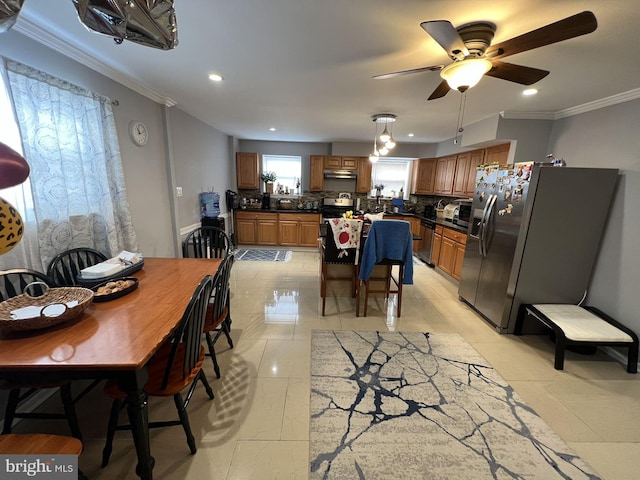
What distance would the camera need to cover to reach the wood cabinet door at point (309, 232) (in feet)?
18.3

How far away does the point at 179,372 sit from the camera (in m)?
1.41

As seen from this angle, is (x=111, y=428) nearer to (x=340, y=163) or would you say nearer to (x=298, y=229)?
(x=298, y=229)

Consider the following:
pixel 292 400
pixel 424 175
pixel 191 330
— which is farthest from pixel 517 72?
pixel 424 175

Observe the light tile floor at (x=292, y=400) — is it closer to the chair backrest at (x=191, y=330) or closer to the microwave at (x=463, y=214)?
the chair backrest at (x=191, y=330)

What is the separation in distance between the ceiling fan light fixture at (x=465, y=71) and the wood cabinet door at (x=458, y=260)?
2.81m

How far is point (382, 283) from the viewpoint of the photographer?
11.0ft

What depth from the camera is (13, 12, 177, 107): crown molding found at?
1.58 m

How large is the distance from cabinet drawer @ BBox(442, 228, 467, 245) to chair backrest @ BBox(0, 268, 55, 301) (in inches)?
171

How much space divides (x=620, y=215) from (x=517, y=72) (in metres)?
1.95

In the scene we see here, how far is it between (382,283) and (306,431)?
209 centimetres

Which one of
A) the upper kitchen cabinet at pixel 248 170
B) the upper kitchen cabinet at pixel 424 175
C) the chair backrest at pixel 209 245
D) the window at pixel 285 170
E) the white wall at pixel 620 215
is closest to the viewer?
the white wall at pixel 620 215

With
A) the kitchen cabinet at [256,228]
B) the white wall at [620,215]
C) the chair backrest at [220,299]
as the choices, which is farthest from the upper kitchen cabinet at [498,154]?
the kitchen cabinet at [256,228]

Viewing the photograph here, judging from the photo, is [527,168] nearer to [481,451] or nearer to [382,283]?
[382,283]

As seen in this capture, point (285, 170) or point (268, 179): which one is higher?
point (285, 170)
